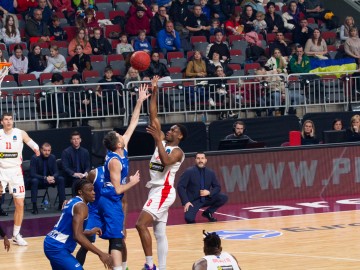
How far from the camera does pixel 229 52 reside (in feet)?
88.1

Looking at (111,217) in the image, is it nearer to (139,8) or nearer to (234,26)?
(139,8)

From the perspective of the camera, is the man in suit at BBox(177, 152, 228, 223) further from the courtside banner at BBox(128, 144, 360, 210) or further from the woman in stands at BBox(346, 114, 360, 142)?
the woman in stands at BBox(346, 114, 360, 142)

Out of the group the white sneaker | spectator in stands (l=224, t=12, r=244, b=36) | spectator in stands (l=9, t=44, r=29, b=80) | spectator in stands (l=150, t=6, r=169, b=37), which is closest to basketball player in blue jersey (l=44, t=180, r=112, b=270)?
the white sneaker

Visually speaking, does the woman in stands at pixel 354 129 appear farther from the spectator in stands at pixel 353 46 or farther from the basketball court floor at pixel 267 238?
the spectator in stands at pixel 353 46

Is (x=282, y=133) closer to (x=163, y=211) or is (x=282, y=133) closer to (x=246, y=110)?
(x=246, y=110)

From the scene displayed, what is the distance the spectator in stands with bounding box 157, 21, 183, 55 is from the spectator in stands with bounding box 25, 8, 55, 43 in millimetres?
2596

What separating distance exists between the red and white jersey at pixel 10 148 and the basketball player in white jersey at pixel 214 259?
8260mm

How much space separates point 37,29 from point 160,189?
11987 millimetres

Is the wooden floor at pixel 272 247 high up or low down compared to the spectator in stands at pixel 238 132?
down

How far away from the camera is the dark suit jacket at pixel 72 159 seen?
69.9 ft

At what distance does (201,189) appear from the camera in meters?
19.7

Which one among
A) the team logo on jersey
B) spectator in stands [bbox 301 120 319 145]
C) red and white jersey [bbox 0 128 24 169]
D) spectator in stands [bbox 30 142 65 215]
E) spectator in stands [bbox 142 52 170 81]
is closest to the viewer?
the team logo on jersey

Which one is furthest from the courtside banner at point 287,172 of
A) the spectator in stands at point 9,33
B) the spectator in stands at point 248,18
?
the spectator in stands at point 248,18

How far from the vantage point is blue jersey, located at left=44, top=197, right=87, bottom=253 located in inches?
476
